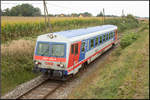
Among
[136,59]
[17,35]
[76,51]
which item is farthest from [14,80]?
[17,35]

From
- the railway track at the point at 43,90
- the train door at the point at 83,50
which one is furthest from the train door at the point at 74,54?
the railway track at the point at 43,90

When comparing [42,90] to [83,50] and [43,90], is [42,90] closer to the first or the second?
[43,90]

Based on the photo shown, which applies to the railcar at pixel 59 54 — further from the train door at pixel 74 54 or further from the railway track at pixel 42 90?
the railway track at pixel 42 90

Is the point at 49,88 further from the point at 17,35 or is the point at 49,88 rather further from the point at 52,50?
the point at 17,35

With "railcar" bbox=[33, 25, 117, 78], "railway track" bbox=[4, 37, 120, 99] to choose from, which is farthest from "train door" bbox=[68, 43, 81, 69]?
"railway track" bbox=[4, 37, 120, 99]

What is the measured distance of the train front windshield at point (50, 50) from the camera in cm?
1054

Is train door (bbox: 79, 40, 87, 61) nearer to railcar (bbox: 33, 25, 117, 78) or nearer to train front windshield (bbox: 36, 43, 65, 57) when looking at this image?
railcar (bbox: 33, 25, 117, 78)

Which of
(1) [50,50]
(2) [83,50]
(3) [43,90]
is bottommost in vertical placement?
(3) [43,90]

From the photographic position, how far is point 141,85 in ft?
25.4

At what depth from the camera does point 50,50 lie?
10812 millimetres

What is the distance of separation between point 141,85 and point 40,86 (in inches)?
215

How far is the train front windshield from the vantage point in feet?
34.6

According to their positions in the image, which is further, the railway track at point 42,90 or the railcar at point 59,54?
the railcar at point 59,54

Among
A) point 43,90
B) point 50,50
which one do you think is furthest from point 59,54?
point 43,90
